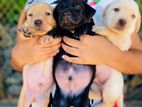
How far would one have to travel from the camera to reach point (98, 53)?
3398 mm

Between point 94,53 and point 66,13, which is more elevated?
point 66,13

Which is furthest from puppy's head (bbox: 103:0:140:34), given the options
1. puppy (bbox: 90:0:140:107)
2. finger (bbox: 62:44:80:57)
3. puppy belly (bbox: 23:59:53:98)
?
puppy belly (bbox: 23:59:53:98)

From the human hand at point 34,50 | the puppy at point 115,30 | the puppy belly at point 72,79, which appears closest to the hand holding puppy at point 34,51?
the human hand at point 34,50

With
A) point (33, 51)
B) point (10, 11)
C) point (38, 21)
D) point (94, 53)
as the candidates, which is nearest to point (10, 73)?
point (10, 11)

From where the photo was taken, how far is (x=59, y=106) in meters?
3.28

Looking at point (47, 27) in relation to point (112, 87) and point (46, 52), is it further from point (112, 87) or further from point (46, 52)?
point (112, 87)

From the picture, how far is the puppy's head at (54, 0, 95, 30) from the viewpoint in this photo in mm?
3176

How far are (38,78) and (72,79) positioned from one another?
7.3 inches

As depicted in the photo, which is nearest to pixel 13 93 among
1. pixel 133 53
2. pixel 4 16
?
pixel 4 16

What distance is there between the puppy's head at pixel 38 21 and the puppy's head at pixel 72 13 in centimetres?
4

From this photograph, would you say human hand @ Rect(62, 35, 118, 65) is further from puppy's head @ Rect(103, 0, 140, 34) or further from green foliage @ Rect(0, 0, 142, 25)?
green foliage @ Rect(0, 0, 142, 25)

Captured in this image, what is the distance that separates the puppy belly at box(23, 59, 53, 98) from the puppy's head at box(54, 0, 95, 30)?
0.82 ft

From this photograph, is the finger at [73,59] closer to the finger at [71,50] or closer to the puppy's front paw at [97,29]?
the finger at [71,50]

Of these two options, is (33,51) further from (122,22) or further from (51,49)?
(122,22)
